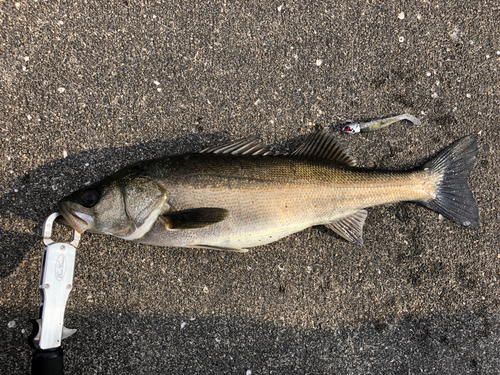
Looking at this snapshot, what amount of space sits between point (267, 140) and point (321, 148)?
60cm

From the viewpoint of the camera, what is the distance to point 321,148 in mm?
3086

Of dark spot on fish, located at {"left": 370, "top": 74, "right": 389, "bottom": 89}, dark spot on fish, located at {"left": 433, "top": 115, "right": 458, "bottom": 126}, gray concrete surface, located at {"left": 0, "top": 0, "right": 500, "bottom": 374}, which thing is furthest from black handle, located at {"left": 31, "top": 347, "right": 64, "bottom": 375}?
dark spot on fish, located at {"left": 433, "top": 115, "right": 458, "bottom": 126}

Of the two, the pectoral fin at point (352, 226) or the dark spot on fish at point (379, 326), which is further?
the dark spot on fish at point (379, 326)

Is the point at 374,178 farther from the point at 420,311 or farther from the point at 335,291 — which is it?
the point at 420,311

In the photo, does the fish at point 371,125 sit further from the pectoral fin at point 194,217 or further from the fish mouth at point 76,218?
→ the fish mouth at point 76,218

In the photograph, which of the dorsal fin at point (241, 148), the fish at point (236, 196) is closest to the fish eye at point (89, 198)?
the fish at point (236, 196)

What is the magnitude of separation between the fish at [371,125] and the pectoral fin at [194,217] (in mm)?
1722

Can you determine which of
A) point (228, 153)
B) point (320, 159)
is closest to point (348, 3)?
point (320, 159)

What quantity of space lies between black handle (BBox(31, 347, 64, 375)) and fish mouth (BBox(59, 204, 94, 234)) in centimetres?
98

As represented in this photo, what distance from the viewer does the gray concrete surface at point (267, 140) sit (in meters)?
3.06

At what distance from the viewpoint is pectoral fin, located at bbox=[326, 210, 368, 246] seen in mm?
3107

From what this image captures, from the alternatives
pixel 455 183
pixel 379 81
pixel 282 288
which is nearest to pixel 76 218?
pixel 282 288

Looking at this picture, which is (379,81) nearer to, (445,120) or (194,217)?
(445,120)

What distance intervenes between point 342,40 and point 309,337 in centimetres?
334
